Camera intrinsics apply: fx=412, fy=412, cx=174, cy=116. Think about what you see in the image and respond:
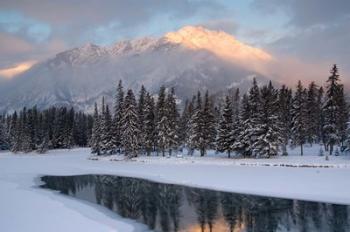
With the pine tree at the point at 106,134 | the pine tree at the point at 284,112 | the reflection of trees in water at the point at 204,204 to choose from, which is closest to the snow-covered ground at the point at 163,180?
the reflection of trees in water at the point at 204,204

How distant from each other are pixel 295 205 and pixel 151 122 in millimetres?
55375

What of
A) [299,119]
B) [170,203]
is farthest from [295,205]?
[299,119]

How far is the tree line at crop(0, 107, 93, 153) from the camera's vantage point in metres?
126

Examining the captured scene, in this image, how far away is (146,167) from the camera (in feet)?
239

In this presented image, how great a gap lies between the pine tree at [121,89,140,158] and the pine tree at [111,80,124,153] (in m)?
4.34

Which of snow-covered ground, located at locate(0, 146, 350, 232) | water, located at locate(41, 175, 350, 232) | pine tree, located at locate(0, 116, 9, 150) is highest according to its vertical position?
pine tree, located at locate(0, 116, 9, 150)

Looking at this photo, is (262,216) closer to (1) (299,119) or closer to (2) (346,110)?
(1) (299,119)

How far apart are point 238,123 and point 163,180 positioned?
26337mm

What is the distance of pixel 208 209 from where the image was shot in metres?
37.4

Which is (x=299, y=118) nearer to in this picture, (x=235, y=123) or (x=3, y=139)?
(x=235, y=123)

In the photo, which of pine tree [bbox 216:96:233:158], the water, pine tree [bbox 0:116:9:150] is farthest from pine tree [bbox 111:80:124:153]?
pine tree [bbox 0:116:9:150]

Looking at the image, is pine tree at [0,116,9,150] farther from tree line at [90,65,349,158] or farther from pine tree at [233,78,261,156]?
pine tree at [233,78,261,156]

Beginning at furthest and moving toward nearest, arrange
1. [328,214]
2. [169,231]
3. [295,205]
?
1. [295,205]
2. [328,214]
3. [169,231]

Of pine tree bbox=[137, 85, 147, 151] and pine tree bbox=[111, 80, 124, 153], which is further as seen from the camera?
pine tree bbox=[111, 80, 124, 153]
